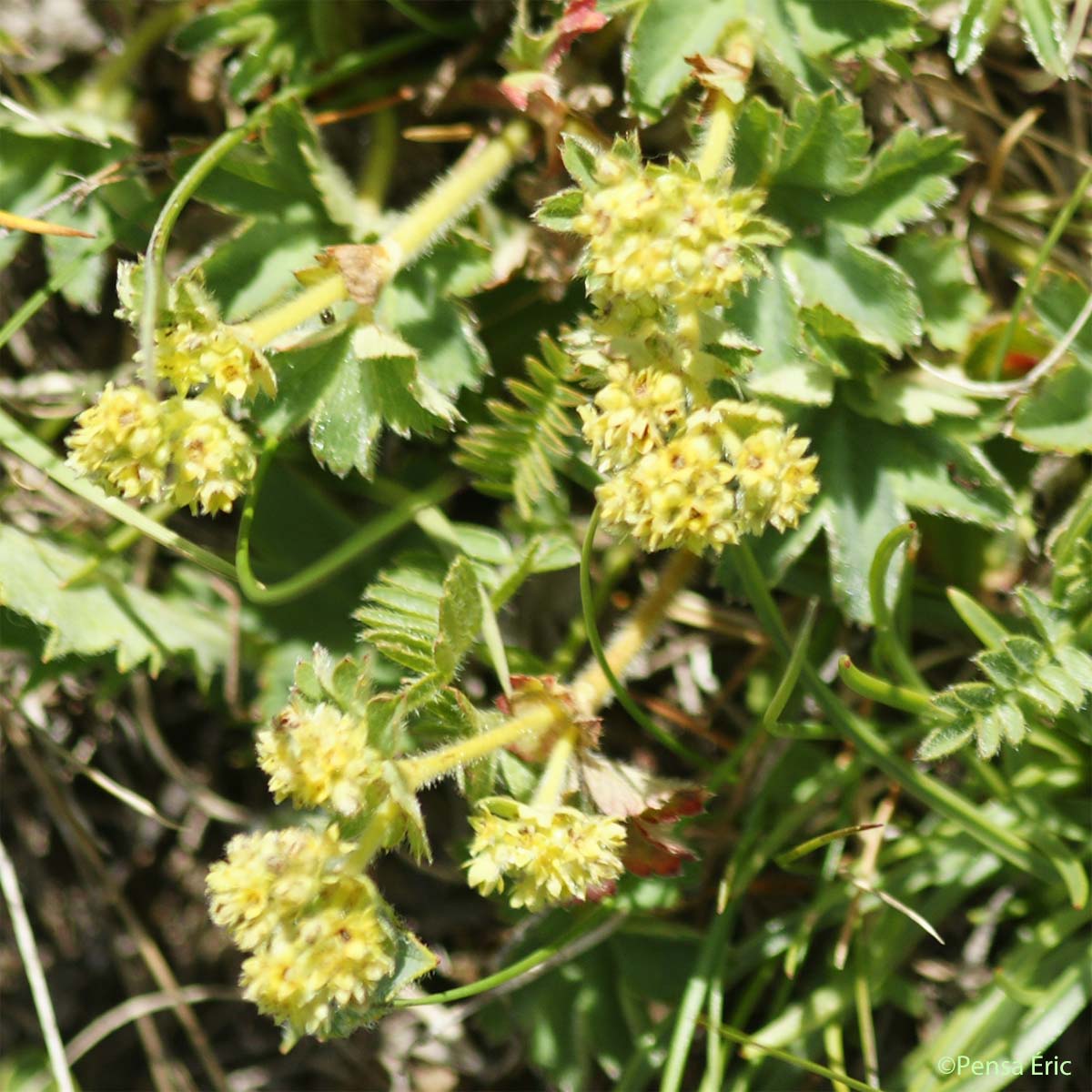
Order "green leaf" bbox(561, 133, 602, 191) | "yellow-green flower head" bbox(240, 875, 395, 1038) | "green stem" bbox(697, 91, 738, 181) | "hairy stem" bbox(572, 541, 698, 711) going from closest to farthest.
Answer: "yellow-green flower head" bbox(240, 875, 395, 1038) → "green leaf" bbox(561, 133, 602, 191) → "green stem" bbox(697, 91, 738, 181) → "hairy stem" bbox(572, 541, 698, 711)

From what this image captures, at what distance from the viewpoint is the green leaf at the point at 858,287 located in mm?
2176

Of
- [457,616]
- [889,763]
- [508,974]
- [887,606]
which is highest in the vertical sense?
[457,616]

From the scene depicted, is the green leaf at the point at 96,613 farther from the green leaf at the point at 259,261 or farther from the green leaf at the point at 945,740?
the green leaf at the point at 945,740

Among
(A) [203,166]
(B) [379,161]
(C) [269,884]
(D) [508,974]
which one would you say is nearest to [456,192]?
(B) [379,161]

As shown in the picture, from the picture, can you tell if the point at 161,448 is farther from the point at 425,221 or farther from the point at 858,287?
the point at 858,287

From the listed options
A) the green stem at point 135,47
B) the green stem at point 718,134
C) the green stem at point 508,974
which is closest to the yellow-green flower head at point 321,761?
the green stem at point 508,974

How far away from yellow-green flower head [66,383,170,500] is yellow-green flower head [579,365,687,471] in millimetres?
640

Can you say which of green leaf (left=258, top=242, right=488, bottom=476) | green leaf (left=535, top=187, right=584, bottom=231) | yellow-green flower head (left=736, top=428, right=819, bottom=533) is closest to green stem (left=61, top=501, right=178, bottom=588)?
green leaf (left=258, top=242, right=488, bottom=476)

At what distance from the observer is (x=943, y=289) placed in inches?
Result: 93.0

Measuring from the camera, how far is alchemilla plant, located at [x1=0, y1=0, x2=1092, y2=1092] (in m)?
1.82

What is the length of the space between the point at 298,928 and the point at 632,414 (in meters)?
0.88

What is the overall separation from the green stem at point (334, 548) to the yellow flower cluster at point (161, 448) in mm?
265

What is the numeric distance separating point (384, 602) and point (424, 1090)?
1.38m

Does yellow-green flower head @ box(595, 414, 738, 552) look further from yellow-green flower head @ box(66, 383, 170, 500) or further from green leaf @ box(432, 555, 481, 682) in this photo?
yellow-green flower head @ box(66, 383, 170, 500)
